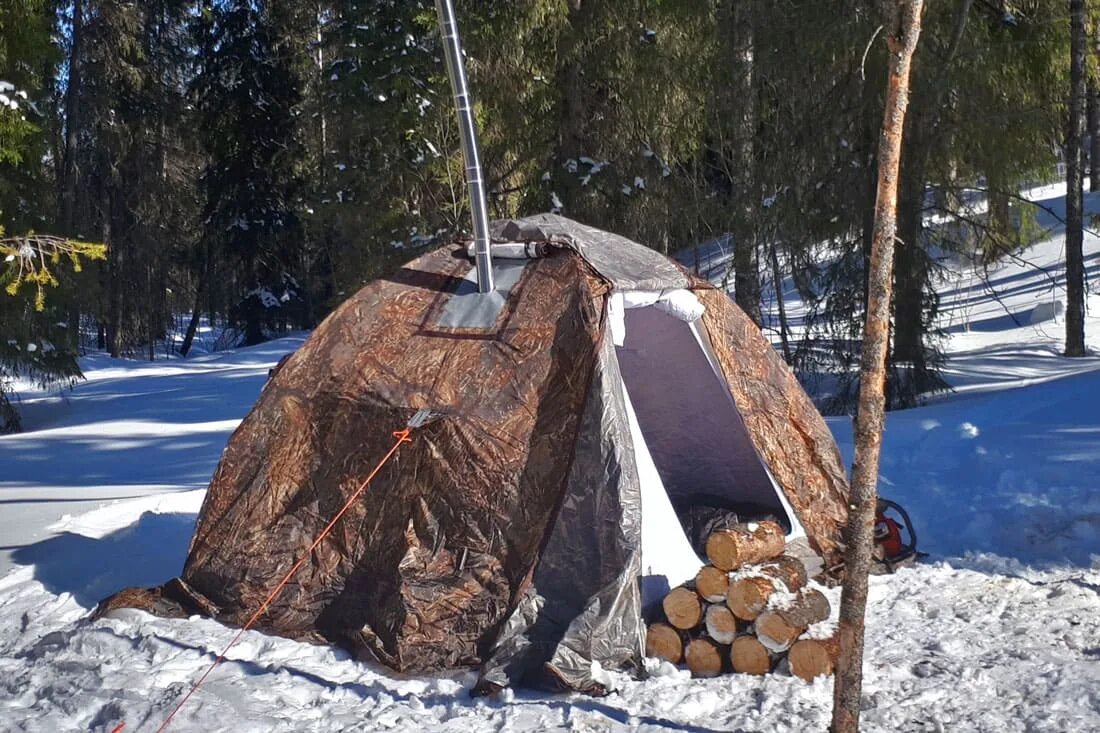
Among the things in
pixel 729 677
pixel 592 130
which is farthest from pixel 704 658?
pixel 592 130

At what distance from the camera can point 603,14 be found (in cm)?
1533

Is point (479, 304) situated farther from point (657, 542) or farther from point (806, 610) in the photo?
point (806, 610)

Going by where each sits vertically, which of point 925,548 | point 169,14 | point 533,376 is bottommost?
point 925,548

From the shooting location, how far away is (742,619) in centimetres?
552

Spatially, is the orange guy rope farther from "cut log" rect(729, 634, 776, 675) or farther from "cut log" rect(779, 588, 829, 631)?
"cut log" rect(779, 588, 829, 631)

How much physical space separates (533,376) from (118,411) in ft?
39.3

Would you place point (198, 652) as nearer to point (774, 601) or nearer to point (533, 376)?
point (533, 376)

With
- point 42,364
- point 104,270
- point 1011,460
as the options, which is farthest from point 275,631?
point 104,270

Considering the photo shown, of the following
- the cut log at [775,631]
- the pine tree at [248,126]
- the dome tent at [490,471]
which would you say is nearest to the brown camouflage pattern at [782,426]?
the dome tent at [490,471]

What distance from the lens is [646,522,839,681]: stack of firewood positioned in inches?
211

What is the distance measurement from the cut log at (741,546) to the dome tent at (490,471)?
0.43 metres

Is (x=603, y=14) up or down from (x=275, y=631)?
up

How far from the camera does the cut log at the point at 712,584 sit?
5.61 metres

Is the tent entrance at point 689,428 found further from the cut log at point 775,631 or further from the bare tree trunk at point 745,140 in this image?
the bare tree trunk at point 745,140
